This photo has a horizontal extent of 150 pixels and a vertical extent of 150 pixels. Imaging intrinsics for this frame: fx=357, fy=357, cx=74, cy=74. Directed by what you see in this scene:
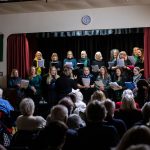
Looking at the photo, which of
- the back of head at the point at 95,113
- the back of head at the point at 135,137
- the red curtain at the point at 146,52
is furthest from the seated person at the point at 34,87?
the back of head at the point at 135,137

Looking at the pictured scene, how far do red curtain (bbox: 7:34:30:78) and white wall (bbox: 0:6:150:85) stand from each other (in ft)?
0.62

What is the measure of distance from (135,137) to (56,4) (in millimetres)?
8310

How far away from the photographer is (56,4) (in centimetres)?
999

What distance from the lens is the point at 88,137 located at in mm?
3084

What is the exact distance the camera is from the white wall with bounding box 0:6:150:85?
10.0 m

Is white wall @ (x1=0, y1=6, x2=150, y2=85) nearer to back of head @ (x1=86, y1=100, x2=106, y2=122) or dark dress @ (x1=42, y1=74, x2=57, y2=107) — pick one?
dark dress @ (x1=42, y1=74, x2=57, y2=107)

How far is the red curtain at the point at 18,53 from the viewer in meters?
11.1

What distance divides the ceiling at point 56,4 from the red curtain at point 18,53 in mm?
902

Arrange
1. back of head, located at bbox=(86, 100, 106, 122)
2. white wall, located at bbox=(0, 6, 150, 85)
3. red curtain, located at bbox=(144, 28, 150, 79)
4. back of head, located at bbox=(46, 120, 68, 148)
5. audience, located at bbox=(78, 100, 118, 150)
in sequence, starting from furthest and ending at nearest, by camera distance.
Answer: white wall, located at bbox=(0, 6, 150, 85) → red curtain, located at bbox=(144, 28, 150, 79) → back of head, located at bbox=(86, 100, 106, 122) → audience, located at bbox=(78, 100, 118, 150) → back of head, located at bbox=(46, 120, 68, 148)

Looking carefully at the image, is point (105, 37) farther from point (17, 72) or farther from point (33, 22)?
point (17, 72)

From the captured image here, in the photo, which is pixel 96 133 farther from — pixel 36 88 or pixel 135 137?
pixel 36 88

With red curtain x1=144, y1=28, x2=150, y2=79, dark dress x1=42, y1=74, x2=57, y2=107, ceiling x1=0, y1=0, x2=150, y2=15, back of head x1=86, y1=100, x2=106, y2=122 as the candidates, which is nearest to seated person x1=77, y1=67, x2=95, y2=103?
dark dress x1=42, y1=74, x2=57, y2=107

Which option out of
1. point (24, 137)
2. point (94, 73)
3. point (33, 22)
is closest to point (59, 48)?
point (33, 22)

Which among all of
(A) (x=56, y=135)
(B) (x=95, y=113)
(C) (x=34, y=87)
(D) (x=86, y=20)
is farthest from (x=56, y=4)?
(A) (x=56, y=135)
